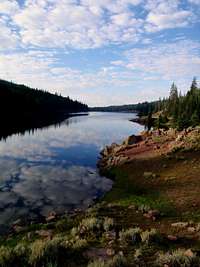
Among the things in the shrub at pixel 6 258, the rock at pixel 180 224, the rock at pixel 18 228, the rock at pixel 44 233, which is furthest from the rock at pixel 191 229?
the rock at pixel 18 228

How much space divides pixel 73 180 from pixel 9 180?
21.1ft

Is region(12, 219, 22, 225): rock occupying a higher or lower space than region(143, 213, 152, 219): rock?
lower

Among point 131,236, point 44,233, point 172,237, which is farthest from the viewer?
point 44,233

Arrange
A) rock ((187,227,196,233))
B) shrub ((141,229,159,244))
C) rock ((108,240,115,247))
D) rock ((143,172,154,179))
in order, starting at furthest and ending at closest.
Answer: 1. rock ((143,172,154,179))
2. rock ((187,227,196,233))
3. shrub ((141,229,159,244))
4. rock ((108,240,115,247))

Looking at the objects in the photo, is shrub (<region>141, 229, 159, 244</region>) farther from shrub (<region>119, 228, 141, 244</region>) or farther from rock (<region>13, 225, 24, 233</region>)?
rock (<region>13, 225, 24, 233</region>)

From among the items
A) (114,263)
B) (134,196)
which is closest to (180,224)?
(114,263)

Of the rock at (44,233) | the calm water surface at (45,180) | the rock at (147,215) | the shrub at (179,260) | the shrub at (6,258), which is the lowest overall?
the calm water surface at (45,180)

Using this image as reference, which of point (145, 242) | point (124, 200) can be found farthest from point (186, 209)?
point (145, 242)

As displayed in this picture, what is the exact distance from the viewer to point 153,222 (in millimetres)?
18656

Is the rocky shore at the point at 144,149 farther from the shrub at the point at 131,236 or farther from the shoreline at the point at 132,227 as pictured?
the shrub at the point at 131,236

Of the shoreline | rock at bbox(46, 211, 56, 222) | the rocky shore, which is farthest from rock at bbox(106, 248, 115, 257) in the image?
the rocky shore

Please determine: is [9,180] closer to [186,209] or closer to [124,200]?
[124,200]

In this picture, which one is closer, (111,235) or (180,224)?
(111,235)

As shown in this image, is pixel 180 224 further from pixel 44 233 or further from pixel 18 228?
pixel 18 228
